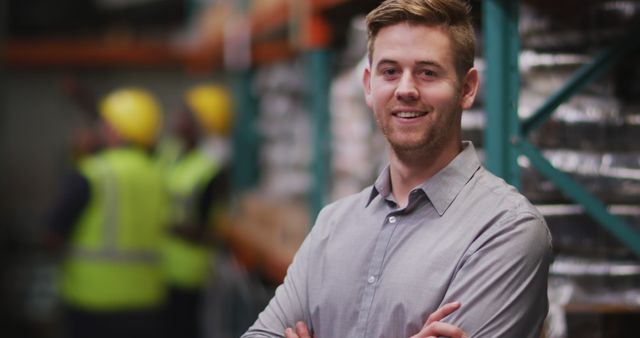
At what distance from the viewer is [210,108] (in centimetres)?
1078

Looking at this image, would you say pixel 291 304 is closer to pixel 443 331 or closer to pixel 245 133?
pixel 443 331

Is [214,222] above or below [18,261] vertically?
above

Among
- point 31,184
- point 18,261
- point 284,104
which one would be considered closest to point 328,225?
point 284,104

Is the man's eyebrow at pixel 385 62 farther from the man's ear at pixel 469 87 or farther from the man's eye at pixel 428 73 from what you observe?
the man's ear at pixel 469 87

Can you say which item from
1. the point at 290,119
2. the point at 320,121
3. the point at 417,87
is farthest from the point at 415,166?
the point at 290,119

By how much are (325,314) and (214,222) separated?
6128 millimetres

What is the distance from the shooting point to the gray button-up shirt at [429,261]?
8.99 feet

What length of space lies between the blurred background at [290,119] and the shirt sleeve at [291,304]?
3.35 ft

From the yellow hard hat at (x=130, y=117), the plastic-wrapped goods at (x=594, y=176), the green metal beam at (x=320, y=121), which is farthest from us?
the yellow hard hat at (x=130, y=117)

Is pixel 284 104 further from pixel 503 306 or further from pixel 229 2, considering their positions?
pixel 503 306

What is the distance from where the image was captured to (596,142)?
14.4 ft

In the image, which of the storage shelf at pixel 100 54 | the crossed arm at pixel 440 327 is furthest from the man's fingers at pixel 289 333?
the storage shelf at pixel 100 54

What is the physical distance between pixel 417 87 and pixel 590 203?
4.03 feet

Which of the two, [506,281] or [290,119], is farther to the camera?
[290,119]
